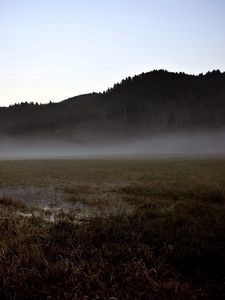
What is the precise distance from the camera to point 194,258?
8.73m

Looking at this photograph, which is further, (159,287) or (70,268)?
(70,268)

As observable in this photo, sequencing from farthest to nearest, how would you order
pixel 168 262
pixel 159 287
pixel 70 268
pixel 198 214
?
pixel 198 214 < pixel 168 262 < pixel 70 268 < pixel 159 287

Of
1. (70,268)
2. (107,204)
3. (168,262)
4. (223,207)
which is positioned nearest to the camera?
(70,268)

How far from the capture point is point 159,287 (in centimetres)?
708

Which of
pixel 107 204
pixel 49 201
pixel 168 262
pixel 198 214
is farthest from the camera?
pixel 49 201

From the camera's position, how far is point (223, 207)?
51.4 ft

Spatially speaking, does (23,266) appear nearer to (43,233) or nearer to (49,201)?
(43,233)

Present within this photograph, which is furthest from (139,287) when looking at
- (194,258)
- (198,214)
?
(198,214)

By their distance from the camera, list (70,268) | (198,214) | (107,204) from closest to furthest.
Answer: (70,268)
(198,214)
(107,204)

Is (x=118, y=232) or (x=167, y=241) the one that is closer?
(x=167, y=241)

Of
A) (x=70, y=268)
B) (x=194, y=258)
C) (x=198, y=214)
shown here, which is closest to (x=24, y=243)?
(x=70, y=268)

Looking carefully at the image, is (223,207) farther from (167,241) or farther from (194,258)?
(194,258)

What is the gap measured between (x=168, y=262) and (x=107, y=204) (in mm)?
8789

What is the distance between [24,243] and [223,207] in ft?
31.1
